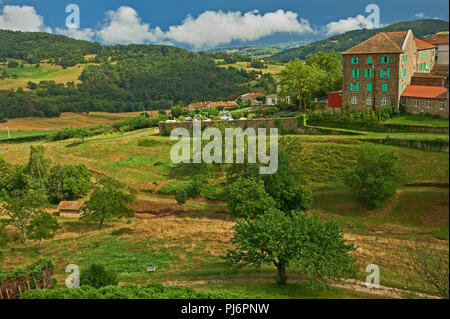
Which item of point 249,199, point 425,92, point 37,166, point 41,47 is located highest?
point 41,47

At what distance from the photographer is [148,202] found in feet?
141

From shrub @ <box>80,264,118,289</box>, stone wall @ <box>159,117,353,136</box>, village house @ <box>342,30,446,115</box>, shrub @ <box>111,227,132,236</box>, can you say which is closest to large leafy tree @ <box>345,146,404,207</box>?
stone wall @ <box>159,117,353,136</box>

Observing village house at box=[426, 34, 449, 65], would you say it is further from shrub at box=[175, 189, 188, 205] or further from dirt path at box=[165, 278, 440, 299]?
shrub at box=[175, 189, 188, 205]

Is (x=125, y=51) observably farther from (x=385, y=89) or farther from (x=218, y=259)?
(x=218, y=259)

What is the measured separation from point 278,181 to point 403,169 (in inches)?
388

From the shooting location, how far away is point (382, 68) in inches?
1763

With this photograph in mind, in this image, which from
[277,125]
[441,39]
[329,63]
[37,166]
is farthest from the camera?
[329,63]

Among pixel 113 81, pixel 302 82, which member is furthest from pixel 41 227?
pixel 113 81

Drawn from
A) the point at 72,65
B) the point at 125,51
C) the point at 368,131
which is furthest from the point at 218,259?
the point at 125,51

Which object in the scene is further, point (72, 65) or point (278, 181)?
point (72, 65)

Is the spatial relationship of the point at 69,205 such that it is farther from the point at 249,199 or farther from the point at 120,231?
the point at 249,199

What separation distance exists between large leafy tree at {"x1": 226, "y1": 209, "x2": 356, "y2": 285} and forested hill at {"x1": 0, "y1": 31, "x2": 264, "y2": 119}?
97.9m

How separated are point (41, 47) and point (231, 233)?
5398 inches
